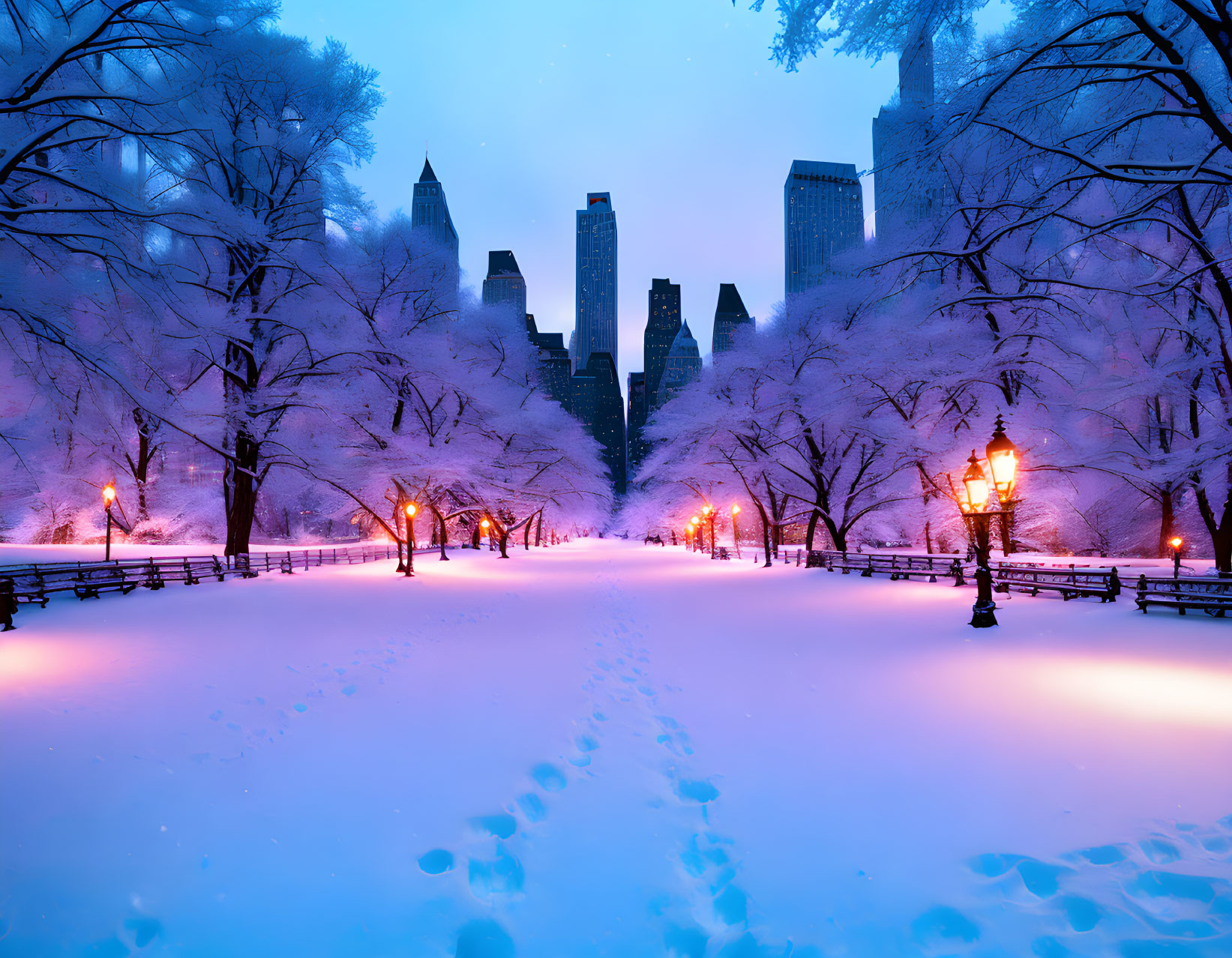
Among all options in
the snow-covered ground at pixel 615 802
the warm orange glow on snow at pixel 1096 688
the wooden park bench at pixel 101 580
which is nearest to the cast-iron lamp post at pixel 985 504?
the snow-covered ground at pixel 615 802

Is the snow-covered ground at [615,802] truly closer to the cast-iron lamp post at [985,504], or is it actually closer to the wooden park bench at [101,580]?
the cast-iron lamp post at [985,504]

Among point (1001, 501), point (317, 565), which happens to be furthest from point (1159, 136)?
point (317, 565)

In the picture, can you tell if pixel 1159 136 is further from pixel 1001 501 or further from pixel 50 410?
pixel 50 410

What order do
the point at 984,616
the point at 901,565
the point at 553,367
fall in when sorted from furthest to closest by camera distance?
the point at 553,367, the point at 901,565, the point at 984,616

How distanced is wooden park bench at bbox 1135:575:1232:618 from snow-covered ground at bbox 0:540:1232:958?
269 cm

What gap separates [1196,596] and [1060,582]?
3.87m

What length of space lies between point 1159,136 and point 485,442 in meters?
24.1

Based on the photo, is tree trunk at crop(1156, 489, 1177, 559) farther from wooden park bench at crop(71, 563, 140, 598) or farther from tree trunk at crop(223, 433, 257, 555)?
wooden park bench at crop(71, 563, 140, 598)

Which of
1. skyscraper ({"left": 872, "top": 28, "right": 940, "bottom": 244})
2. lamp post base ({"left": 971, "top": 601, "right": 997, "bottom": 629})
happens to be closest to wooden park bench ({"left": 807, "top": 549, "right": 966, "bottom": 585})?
lamp post base ({"left": 971, "top": 601, "right": 997, "bottom": 629})

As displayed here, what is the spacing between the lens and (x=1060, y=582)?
1455 centimetres

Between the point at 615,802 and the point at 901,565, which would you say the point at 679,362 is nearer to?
the point at 901,565

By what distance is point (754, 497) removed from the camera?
28.0 meters

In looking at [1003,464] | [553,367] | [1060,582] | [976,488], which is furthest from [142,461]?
[553,367]

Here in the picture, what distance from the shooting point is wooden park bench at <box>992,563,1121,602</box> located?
42.7 ft
